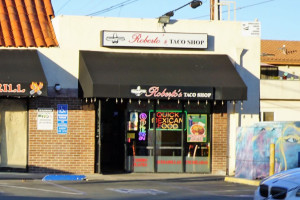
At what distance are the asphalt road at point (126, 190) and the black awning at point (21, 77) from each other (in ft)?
9.22

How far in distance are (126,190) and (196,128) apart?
263 inches

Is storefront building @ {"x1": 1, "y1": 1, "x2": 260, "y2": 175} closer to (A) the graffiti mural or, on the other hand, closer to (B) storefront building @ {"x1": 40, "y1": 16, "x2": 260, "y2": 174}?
(B) storefront building @ {"x1": 40, "y1": 16, "x2": 260, "y2": 174}

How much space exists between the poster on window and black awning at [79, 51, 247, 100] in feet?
5.20

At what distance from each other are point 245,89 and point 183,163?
134 inches

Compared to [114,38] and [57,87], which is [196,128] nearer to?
[114,38]

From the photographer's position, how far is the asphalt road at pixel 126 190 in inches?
620

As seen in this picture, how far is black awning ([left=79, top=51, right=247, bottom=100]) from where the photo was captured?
21.8 m

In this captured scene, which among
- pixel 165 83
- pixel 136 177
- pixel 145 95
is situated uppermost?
pixel 165 83

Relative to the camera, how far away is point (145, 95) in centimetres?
2189

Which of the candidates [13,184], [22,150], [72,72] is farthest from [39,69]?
[13,184]

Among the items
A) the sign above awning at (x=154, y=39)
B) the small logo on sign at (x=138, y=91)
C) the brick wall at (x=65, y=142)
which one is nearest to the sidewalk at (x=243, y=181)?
the small logo on sign at (x=138, y=91)

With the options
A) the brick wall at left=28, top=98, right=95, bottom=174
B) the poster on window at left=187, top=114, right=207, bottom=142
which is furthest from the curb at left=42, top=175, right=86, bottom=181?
the poster on window at left=187, top=114, right=207, bottom=142

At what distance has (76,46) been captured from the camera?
22.9 meters

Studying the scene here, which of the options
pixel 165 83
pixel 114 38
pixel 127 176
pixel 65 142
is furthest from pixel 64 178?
pixel 114 38
